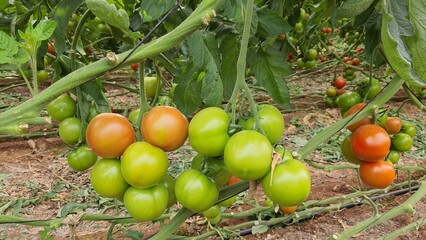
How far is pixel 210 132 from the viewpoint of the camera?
818mm

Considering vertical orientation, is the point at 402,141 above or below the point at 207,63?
below

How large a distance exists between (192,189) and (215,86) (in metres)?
0.25

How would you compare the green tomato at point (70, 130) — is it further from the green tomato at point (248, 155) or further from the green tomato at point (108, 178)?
the green tomato at point (248, 155)

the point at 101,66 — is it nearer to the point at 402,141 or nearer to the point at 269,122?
the point at 269,122

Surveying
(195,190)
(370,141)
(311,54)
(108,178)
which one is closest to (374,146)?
(370,141)

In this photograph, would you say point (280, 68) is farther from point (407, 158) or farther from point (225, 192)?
point (407, 158)

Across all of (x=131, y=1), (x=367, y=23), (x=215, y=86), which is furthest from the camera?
(x=367, y=23)

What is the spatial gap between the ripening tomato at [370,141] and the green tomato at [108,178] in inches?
29.5

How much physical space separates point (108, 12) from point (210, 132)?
0.29 metres

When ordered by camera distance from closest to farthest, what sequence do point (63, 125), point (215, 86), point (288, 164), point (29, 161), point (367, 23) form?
1. point (288, 164)
2. point (215, 86)
3. point (63, 125)
4. point (367, 23)
5. point (29, 161)

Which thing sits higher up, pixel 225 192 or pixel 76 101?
pixel 76 101

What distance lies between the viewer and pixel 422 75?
0.91m

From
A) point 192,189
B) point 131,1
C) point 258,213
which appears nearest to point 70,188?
point 258,213

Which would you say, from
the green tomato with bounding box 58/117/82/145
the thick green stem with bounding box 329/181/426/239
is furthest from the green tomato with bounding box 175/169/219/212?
the thick green stem with bounding box 329/181/426/239
